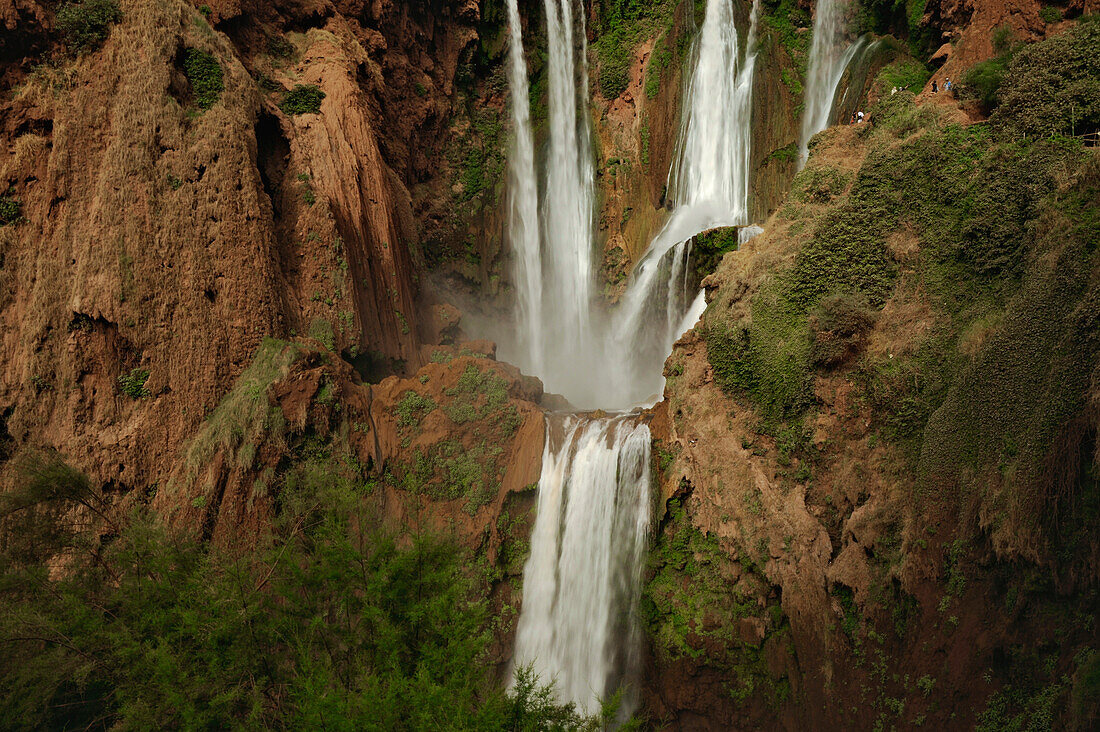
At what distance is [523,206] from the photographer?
31109 mm

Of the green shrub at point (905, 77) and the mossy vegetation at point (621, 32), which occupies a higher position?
the mossy vegetation at point (621, 32)

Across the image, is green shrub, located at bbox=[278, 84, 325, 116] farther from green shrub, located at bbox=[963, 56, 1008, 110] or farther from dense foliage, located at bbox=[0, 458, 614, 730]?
green shrub, located at bbox=[963, 56, 1008, 110]

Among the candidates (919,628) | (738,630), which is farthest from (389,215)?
(919,628)

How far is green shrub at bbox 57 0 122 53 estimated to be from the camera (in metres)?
16.8

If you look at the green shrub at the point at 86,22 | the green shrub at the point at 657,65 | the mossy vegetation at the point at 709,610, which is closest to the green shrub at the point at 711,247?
the mossy vegetation at the point at 709,610

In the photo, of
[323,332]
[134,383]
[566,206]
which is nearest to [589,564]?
[323,332]

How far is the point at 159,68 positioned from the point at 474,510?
1440cm

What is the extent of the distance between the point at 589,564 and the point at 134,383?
1216 cm

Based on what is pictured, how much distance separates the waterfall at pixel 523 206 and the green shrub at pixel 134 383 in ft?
53.1

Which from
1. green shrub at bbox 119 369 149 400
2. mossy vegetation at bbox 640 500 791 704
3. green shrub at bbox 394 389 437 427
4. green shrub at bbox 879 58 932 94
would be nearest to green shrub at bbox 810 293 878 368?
mossy vegetation at bbox 640 500 791 704

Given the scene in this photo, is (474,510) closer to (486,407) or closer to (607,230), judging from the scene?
(486,407)

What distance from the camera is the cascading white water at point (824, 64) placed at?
25.1m

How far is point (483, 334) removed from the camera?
29.2 m

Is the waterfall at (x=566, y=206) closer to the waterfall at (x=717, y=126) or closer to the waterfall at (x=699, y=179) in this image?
the waterfall at (x=699, y=179)
